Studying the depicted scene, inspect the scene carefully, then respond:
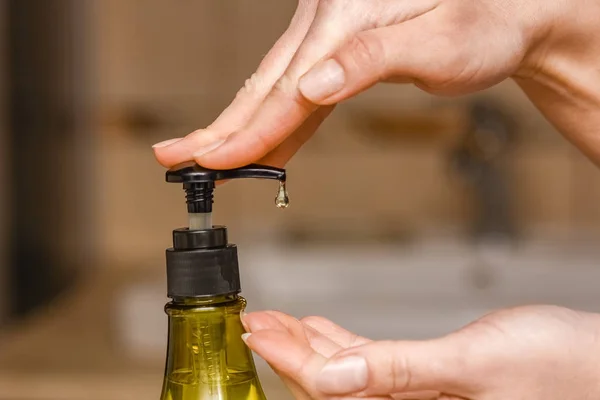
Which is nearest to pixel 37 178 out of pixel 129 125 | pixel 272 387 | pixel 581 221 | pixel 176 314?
pixel 129 125

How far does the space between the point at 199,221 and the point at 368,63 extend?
0.10 meters

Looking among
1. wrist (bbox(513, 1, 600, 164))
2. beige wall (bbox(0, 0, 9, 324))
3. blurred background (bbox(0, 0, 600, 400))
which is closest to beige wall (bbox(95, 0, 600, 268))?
blurred background (bbox(0, 0, 600, 400))

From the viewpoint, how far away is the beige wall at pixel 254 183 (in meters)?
1.45

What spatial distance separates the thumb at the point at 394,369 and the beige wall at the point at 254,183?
105 cm

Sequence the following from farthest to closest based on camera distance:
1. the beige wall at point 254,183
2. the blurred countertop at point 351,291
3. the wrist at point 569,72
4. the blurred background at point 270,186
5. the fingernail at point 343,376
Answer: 1. the beige wall at point 254,183
2. the blurred background at point 270,186
3. the blurred countertop at point 351,291
4. the wrist at point 569,72
5. the fingernail at point 343,376

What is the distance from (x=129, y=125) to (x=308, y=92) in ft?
3.60

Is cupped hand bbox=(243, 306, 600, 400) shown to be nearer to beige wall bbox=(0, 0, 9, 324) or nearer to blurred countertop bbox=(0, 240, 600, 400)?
blurred countertop bbox=(0, 240, 600, 400)

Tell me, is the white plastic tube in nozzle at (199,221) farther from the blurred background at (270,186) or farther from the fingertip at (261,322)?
the blurred background at (270,186)

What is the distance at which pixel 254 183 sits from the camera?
1.48 metres

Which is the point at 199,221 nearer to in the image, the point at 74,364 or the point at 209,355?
the point at 209,355

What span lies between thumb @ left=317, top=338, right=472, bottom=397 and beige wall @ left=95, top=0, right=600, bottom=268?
1.05 meters

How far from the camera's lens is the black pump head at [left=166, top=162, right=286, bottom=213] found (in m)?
0.39

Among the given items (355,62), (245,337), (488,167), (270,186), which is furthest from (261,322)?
(270,186)

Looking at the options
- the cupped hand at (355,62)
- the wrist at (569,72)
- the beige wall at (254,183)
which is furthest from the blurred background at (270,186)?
the cupped hand at (355,62)
